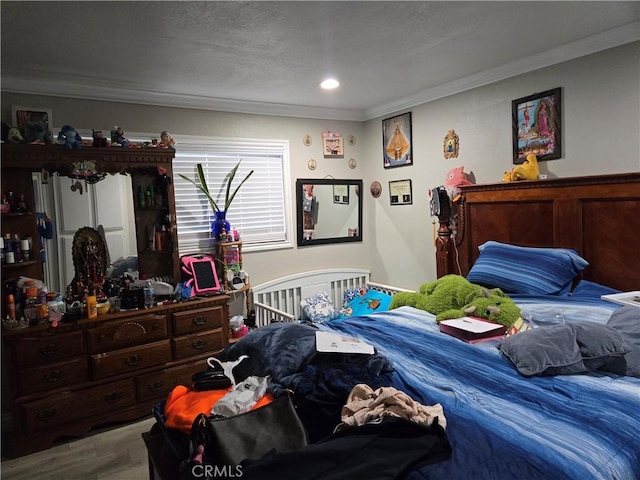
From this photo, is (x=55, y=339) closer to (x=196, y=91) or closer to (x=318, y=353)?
(x=318, y=353)

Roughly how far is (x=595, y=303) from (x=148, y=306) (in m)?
2.84

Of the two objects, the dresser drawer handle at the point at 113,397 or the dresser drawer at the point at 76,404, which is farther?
the dresser drawer handle at the point at 113,397

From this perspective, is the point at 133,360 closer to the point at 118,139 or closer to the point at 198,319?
the point at 198,319

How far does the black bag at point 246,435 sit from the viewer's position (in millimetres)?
1243

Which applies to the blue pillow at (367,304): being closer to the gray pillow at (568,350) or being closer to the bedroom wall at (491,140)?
the bedroom wall at (491,140)

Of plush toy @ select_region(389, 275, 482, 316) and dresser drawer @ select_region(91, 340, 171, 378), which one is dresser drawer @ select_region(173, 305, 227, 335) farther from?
plush toy @ select_region(389, 275, 482, 316)

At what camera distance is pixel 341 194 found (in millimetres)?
4402

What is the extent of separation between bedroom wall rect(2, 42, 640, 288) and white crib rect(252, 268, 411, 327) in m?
0.10

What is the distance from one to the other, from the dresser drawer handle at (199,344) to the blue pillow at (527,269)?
6.63ft

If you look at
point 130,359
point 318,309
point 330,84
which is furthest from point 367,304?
point 130,359

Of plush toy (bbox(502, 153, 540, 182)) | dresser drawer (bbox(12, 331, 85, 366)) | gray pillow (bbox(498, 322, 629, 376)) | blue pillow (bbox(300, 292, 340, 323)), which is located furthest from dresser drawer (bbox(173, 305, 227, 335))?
plush toy (bbox(502, 153, 540, 182))

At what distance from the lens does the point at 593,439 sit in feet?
3.93

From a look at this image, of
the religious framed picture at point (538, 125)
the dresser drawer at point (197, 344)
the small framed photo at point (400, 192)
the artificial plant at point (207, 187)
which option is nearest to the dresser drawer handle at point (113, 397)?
the dresser drawer at point (197, 344)

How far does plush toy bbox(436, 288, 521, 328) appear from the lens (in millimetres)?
2211
